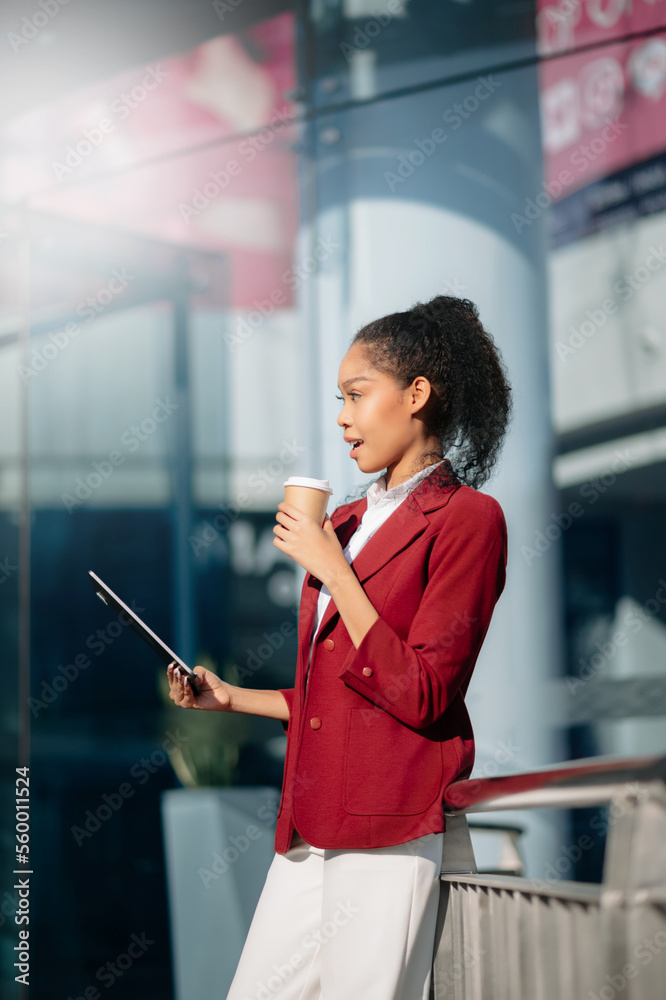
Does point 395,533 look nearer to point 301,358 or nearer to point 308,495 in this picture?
point 308,495

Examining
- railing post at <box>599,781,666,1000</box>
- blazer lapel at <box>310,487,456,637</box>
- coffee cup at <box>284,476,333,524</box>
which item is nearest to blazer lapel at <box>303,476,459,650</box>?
blazer lapel at <box>310,487,456,637</box>

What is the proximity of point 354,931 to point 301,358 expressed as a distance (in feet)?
9.71

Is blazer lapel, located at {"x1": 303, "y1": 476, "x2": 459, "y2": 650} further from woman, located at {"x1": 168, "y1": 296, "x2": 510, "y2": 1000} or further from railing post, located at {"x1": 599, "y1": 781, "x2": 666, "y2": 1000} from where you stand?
railing post, located at {"x1": 599, "y1": 781, "x2": 666, "y2": 1000}

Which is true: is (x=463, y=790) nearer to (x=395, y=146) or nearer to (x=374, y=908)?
(x=374, y=908)

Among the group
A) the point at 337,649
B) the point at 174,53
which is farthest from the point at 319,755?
the point at 174,53

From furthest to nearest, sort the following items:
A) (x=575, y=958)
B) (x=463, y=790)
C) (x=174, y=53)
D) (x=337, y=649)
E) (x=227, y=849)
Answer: (x=174, y=53) → (x=227, y=849) → (x=337, y=649) → (x=463, y=790) → (x=575, y=958)

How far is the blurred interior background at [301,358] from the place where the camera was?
12.3 ft

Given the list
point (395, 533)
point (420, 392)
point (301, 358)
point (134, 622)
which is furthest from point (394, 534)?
point (301, 358)

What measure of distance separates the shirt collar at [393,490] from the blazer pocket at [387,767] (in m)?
0.38

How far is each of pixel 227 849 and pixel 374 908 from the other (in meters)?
2.55

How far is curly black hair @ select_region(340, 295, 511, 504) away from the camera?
1571mm

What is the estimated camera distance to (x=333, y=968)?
1.32m

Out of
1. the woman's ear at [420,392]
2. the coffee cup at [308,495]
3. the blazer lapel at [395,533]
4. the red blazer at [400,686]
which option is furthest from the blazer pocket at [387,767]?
the woman's ear at [420,392]

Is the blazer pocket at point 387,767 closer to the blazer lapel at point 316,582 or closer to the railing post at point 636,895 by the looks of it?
the blazer lapel at point 316,582
